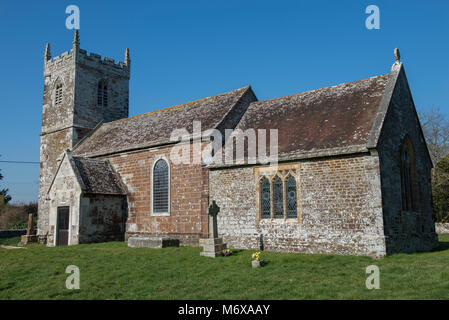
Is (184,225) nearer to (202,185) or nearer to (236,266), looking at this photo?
(202,185)

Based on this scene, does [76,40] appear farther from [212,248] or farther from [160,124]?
[212,248]

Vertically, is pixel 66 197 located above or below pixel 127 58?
below

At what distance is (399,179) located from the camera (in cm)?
1572

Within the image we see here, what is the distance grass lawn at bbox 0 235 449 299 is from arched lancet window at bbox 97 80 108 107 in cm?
1853

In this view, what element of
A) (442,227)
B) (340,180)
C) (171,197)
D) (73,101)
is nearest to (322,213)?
(340,180)

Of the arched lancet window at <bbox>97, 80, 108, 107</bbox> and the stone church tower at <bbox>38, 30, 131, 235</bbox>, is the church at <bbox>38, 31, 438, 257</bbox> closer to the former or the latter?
the stone church tower at <bbox>38, 30, 131, 235</bbox>

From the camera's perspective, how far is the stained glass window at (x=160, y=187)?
2036 cm

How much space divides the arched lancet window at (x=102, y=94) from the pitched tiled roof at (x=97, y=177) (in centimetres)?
987

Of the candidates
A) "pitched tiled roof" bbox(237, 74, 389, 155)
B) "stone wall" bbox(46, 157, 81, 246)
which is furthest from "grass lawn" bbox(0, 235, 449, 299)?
"stone wall" bbox(46, 157, 81, 246)

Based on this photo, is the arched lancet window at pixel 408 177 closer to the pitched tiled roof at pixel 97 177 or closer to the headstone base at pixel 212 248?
the headstone base at pixel 212 248

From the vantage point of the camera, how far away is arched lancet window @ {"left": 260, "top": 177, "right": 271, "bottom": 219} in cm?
1658

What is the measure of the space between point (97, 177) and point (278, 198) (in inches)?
426

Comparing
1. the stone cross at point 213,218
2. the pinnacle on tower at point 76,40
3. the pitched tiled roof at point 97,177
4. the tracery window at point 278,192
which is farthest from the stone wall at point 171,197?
the pinnacle on tower at point 76,40
